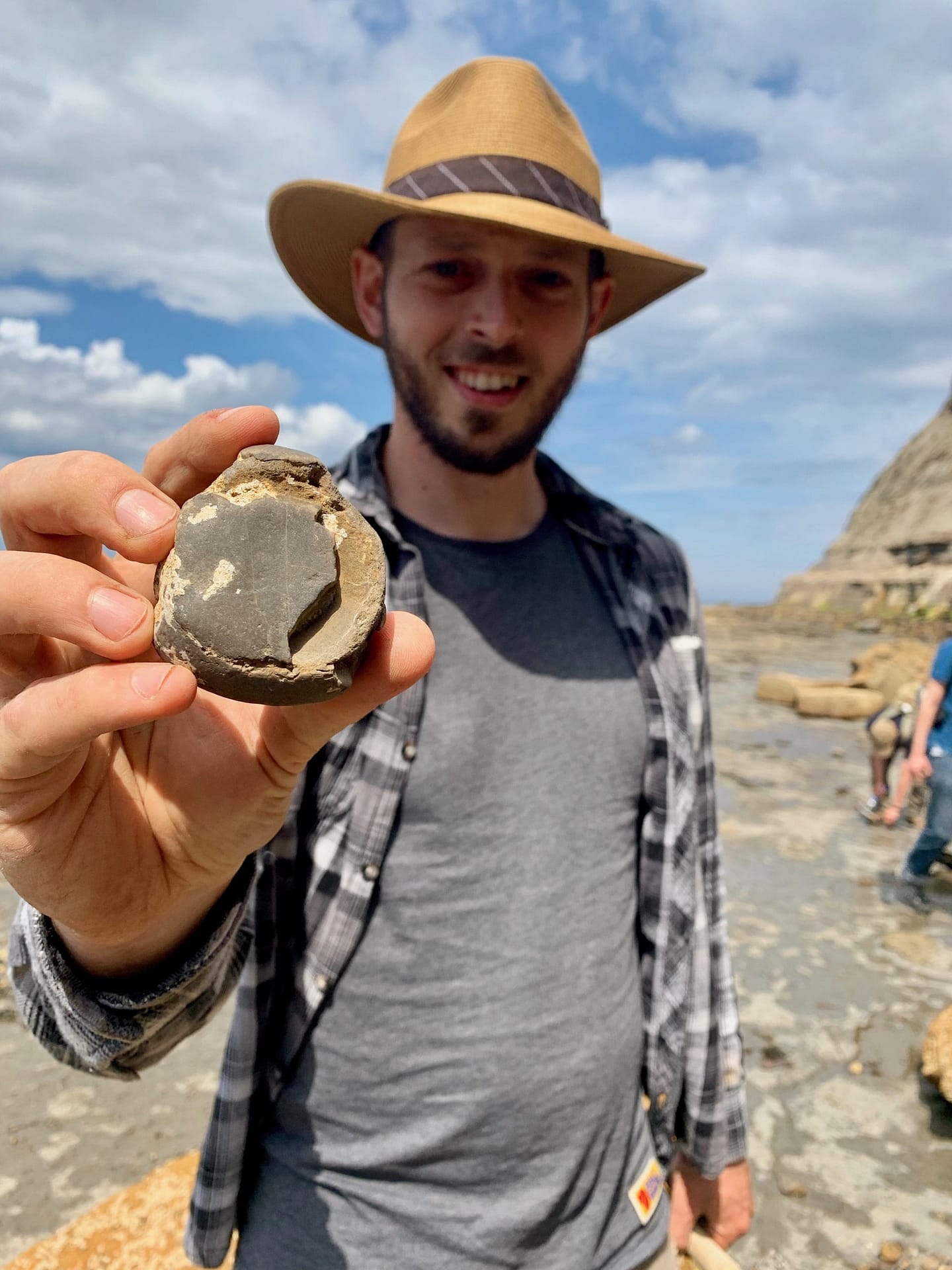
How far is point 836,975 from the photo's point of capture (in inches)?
153

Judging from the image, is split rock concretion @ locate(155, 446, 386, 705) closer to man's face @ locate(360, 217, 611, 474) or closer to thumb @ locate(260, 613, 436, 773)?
thumb @ locate(260, 613, 436, 773)

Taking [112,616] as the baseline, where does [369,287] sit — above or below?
above

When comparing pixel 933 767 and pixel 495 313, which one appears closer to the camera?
pixel 495 313

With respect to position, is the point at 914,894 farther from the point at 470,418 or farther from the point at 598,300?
the point at 470,418

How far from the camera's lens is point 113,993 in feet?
4.23

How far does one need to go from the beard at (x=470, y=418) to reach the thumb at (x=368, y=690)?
0.90 meters

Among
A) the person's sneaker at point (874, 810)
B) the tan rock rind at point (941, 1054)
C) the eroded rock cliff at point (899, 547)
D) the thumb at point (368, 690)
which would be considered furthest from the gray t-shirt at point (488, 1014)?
the eroded rock cliff at point (899, 547)

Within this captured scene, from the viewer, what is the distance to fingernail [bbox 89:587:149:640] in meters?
0.92

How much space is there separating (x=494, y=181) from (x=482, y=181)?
3 centimetres

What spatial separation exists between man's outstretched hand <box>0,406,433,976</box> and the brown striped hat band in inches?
41.8

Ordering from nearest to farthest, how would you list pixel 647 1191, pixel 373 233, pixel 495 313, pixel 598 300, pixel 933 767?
pixel 647 1191
pixel 495 313
pixel 373 233
pixel 598 300
pixel 933 767

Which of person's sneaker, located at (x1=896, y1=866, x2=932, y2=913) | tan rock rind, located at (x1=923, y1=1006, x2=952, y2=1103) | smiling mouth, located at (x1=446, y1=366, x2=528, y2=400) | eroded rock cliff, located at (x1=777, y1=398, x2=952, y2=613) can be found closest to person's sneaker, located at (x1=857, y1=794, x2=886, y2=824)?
person's sneaker, located at (x1=896, y1=866, x2=932, y2=913)

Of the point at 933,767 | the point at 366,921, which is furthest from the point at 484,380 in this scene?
the point at 933,767

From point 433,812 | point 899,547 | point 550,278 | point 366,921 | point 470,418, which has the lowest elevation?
point 366,921
